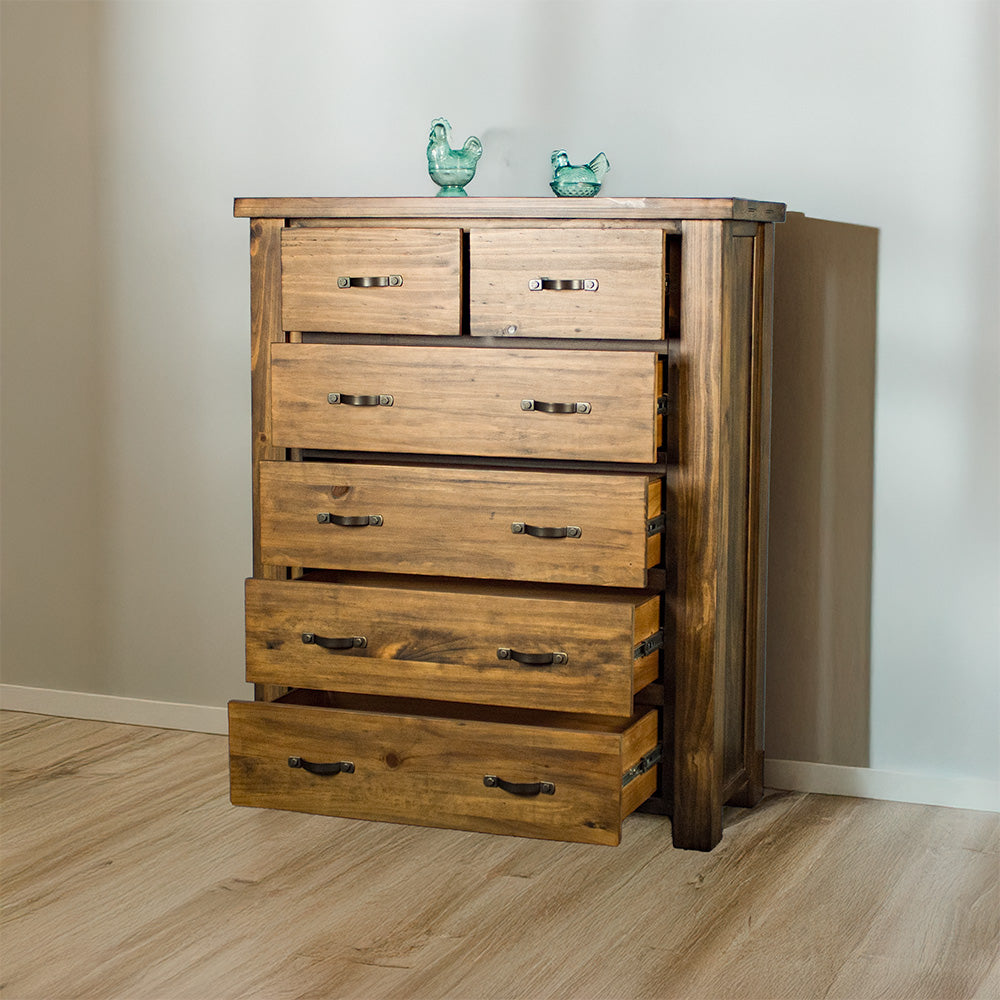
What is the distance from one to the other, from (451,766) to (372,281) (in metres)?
0.77

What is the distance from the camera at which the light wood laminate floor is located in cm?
174

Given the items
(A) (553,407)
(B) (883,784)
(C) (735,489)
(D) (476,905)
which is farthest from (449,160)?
(B) (883,784)

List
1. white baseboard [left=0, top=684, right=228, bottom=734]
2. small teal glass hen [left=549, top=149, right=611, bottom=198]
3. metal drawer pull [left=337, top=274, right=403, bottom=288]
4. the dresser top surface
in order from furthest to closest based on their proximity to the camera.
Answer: white baseboard [left=0, top=684, right=228, bottom=734] → small teal glass hen [left=549, top=149, right=611, bottom=198] → metal drawer pull [left=337, top=274, right=403, bottom=288] → the dresser top surface

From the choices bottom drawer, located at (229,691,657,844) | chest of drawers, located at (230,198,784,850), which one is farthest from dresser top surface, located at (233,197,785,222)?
bottom drawer, located at (229,691,657,844)

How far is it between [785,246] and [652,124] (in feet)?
1.06

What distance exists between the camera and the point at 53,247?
2.93 m

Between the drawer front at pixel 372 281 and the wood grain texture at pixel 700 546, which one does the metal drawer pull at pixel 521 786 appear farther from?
the drawer front at pixel 372 281

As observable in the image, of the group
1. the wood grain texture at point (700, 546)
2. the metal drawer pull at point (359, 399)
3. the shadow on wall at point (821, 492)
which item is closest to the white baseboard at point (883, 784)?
the shadow on wall at point (821, 492)

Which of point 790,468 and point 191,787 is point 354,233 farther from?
→ point 191,787

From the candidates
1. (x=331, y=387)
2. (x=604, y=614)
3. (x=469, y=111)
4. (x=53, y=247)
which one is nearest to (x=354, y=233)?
(x=331, y=387)

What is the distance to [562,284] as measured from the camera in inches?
83.8

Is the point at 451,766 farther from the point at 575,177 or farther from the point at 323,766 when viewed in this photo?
the point at 575,177

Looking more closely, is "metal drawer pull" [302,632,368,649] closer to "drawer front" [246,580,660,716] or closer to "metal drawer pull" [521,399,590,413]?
"drawer front" [246,580,660,716]

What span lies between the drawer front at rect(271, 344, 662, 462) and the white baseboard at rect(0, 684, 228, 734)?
84 cm
